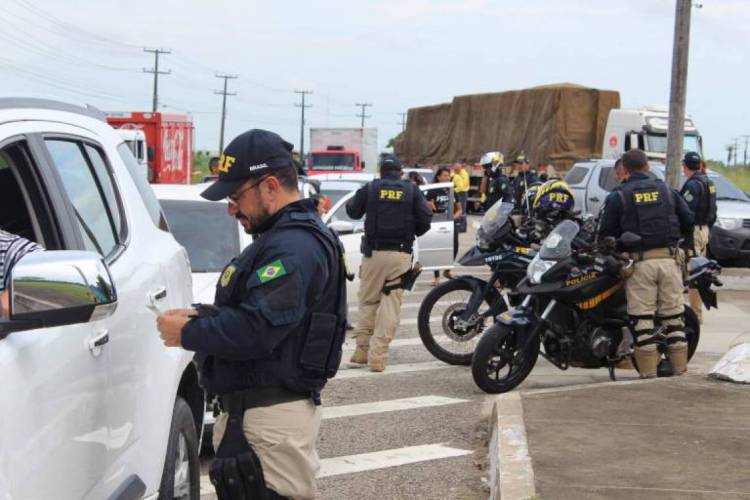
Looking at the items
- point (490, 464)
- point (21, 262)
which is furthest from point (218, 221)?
point (21, 262)

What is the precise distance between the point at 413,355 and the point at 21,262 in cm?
906

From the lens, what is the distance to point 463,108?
46500mm

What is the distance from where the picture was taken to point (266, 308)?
3621 millimetres

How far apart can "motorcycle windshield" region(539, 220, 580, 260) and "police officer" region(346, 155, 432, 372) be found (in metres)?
1.52

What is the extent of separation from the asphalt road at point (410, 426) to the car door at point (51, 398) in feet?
10.3

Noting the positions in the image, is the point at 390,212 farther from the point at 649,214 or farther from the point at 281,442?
the point at 281,442

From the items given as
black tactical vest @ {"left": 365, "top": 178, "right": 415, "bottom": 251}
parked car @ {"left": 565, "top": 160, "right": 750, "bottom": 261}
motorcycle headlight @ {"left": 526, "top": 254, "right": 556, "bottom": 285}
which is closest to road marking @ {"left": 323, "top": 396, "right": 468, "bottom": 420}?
motorcycle headlight @ {"left": 526, "top": 254, "right": 556, "bottom": 285}

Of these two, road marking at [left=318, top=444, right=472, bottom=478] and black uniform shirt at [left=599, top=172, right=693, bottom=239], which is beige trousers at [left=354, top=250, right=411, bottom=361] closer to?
black uniform shirt at [left=599, top=172, right=693, bottom=239]

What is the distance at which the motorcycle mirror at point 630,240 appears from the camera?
30.7 ft

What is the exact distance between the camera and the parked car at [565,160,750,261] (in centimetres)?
1903

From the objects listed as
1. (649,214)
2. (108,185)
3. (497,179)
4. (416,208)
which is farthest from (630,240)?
(497,179)

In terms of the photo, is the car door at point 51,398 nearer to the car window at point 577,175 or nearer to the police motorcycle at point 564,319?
the police motorcycle at point 564,319

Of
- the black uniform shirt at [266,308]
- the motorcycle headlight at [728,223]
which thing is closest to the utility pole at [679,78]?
the motorcycle headlight at [728,223]

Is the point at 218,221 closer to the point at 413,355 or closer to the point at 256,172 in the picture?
the point at 413,355
